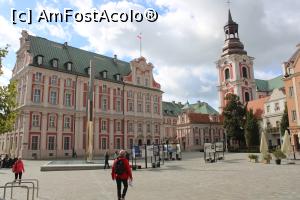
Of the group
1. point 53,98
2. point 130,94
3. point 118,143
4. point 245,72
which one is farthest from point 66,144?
point 245,72

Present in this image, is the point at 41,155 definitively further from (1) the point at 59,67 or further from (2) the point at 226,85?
(2) the point at 226,85

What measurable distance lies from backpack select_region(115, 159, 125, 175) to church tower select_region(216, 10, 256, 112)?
241 ft

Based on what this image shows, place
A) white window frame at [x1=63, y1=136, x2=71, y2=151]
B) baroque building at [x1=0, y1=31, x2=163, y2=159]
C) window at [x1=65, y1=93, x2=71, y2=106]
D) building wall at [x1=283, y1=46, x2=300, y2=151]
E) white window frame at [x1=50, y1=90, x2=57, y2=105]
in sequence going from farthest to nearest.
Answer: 1. window at [x1=65, y1=93, x2=71, y2=106]
2. white window frame at [x1=63, y1=136, x2=71, y2=151]
3. white window frame at [x1=50, y1=90, x2=57, y2=105]
4. baroque building at [x1=0, y1=31, x2=163, y2=159]
5. building wall at [x1=283, y1=46, x2=300, y2=151]

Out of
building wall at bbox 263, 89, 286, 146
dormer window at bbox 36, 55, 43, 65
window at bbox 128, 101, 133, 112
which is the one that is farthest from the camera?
window at bbox 128, 101, 133, 112

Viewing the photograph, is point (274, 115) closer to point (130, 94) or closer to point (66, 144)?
point (130, 94)

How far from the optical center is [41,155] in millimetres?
49406

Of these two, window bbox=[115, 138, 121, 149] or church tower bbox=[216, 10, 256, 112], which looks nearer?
window bbox=[115, 138, 121, 149]

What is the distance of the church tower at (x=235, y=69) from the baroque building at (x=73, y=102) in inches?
907

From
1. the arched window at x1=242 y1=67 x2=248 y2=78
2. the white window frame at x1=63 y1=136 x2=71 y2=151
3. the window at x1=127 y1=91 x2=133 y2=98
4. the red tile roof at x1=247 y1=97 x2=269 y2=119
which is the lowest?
the white window frame at x1=63 y1=136 x2=71 y2=151

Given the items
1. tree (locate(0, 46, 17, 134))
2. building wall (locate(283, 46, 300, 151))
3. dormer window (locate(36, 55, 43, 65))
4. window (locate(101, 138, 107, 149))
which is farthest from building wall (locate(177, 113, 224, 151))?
tree (locate(0, 46, 17, 134))

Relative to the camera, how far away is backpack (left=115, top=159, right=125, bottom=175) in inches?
415

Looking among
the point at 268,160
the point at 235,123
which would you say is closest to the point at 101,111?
the point at 235,123

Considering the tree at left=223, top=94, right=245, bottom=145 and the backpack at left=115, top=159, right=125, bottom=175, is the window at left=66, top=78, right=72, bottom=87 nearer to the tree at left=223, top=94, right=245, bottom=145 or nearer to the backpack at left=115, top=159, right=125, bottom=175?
the tree at left=223, top=94, right=245, bottom=145

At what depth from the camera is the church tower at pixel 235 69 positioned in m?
80.2
